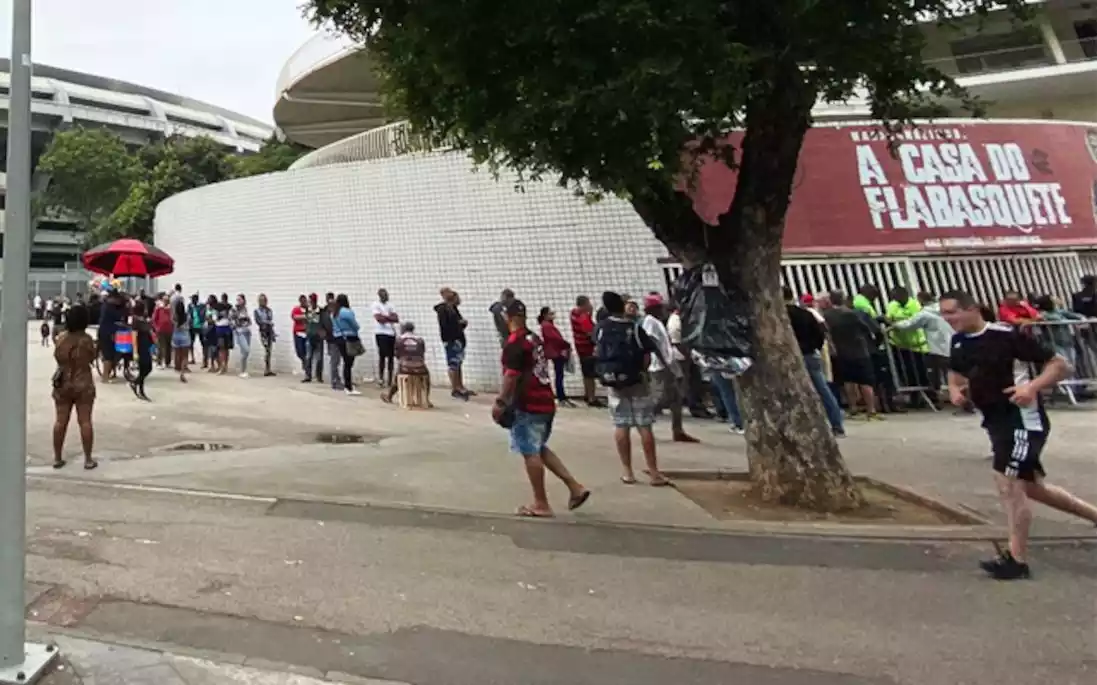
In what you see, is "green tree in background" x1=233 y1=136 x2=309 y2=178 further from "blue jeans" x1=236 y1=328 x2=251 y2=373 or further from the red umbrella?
the red umbrella

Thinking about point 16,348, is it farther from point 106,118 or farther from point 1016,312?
point 106,118

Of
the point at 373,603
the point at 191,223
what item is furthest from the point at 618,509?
the point at 191,223

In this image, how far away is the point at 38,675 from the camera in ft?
11.8

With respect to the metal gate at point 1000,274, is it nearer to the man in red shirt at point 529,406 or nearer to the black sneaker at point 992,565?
the black sneaker at point 992,565

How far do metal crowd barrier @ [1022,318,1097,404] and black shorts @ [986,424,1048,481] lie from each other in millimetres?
7611

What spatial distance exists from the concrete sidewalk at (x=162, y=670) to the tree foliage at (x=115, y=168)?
92.9ft

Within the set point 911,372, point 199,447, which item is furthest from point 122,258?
point 911,372

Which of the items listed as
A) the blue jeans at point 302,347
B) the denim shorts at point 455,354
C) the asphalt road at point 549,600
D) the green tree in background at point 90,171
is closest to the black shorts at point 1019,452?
the asphalt road at point 549,600

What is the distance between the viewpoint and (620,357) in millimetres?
7402

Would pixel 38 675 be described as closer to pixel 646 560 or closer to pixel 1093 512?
pixel 646 560

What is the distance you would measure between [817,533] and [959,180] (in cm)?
1014

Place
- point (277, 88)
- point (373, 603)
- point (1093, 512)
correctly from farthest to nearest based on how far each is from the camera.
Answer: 1. point (277, 88)
2. point (1093, 512)
3. point (373, 603)

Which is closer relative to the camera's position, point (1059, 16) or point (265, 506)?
point (265, 506)

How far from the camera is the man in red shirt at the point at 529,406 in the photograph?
638cm
